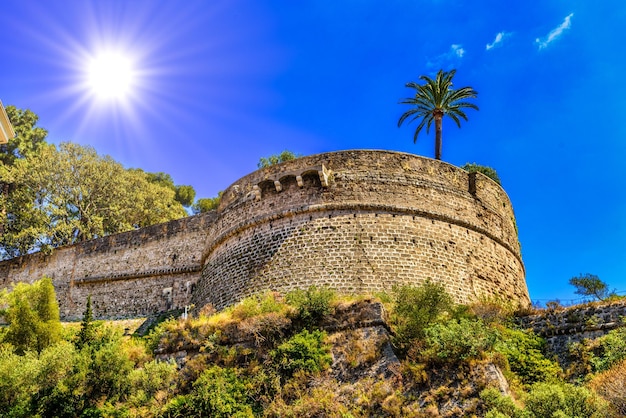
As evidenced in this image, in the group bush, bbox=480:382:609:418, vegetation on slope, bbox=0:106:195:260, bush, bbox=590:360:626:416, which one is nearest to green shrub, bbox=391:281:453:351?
bush, bbox=480:382:609:418

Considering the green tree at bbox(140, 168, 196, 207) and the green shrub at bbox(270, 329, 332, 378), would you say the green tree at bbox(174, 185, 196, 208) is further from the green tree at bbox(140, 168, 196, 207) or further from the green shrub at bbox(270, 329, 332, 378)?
the green shrub at bbox(270, 329, 332, 378)

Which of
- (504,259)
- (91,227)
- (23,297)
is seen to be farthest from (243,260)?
(91,227)

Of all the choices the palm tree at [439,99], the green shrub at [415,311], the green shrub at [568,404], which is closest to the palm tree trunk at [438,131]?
the palm tree at [439,99]

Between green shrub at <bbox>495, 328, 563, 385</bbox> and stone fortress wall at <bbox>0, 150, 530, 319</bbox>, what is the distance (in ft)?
9.55

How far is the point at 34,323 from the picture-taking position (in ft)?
53.0

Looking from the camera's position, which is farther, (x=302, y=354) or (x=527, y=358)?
(x=527, y=358)

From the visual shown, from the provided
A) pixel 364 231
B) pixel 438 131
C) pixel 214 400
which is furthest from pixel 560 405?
pixel 438 131

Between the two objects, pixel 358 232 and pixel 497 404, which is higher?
pixel 358 232

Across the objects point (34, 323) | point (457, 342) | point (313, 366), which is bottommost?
point (313, 366)

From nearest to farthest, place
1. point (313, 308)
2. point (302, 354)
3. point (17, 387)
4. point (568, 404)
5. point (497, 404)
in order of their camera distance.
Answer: point (568, 404) < point (497, 404) < point (302, 354) < point (17, 387) < point (313, 308)

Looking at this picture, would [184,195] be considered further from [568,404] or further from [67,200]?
[568,404]

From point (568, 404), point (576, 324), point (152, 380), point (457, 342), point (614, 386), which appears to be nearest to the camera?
point (568, 404)

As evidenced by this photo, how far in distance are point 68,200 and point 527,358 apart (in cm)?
2241

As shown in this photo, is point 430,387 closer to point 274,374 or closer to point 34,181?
point 274,374
